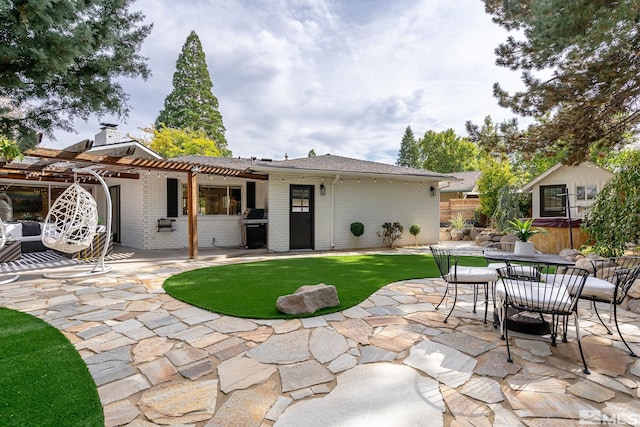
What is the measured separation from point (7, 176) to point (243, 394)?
36.1 feet

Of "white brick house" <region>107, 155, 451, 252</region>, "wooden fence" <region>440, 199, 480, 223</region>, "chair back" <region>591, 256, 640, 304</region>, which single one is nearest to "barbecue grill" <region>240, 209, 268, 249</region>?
"white brick house" <region>107, 155, 451, 252</region>

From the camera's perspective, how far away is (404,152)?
140ft

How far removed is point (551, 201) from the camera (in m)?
15.1

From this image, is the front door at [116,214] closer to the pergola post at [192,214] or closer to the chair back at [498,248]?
the pergola post at [192,214]

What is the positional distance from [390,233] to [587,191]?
10330 millimetres

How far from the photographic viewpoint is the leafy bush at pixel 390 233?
1101cm

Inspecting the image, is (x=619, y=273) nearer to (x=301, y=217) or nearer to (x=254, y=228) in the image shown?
(x=301, y=217)

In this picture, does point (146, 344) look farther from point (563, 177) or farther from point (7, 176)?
point (563, 177)

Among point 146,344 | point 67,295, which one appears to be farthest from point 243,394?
point 67,295

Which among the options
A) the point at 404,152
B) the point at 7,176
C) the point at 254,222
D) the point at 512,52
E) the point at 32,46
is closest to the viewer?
the point at 32,46

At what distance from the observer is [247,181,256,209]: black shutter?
10.8 metres

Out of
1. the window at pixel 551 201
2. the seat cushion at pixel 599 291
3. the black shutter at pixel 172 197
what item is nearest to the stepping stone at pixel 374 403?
the seat cushion at pixel 599 291

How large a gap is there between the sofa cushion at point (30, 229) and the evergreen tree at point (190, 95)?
17.8m

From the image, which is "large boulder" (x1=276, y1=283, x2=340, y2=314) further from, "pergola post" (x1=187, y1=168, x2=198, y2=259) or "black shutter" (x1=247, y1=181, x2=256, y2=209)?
"black shutter" (x1=247, y1=181, x2=256, y2=209)
